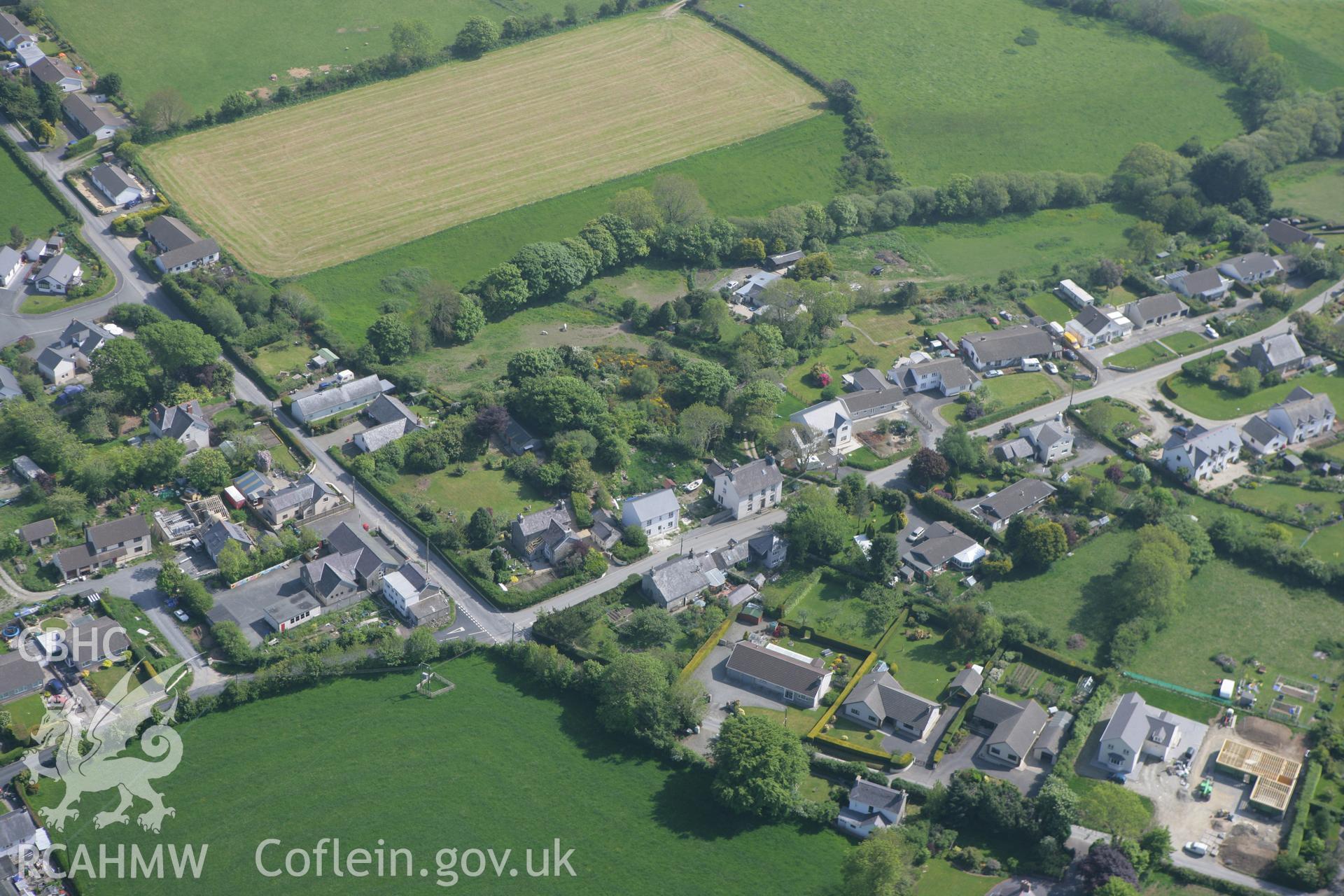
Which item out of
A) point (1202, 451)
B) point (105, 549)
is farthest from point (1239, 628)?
point (105, 549)

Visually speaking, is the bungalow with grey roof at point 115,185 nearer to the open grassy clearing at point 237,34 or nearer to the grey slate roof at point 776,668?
the open grassy clearing at point 237,34

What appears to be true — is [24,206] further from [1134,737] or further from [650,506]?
[1134,737]

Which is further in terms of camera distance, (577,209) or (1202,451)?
(577,209)

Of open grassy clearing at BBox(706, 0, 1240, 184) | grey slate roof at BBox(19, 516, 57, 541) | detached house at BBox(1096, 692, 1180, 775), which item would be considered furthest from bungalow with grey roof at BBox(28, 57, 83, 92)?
detached house at BBox(1096, 692, 1180, 775)

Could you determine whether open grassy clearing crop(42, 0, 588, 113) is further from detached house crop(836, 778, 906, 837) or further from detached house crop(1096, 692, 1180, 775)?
detached house crop(1096, 692, 1180, 775)

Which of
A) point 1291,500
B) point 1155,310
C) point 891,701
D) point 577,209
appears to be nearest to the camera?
point 891,701

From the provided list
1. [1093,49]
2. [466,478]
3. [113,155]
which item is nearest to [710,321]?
[466,478]
